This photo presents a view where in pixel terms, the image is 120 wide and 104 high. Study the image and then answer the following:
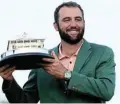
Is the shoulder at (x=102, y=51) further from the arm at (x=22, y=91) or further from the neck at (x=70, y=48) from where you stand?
the arm at (x=22, y=91)

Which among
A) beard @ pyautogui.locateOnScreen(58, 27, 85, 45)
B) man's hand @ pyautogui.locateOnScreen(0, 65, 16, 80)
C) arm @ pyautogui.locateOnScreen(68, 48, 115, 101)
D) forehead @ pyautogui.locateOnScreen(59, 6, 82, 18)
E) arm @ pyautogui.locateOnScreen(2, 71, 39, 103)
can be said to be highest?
forehead @ pyautogui.locateOnScreen(59, 6, 82, 18)

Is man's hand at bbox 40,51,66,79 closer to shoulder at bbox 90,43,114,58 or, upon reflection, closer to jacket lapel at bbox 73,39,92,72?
jacket lapel at bbox 73,39,92,72

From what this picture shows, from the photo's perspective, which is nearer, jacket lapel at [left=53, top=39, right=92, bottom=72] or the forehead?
jacket lapel at [left=53, top=39, right=92, bottom=72]

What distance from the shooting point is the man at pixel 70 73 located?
461cm

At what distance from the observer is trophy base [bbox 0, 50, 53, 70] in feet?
14.7

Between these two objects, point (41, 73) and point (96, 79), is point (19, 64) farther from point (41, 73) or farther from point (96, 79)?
Answer: point (96, 79)

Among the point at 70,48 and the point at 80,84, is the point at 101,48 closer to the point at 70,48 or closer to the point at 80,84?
the point at 70,48

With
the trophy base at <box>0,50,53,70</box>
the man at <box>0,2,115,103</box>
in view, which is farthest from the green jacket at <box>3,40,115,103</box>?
the trophy base at <box>0,50,53,70</box>

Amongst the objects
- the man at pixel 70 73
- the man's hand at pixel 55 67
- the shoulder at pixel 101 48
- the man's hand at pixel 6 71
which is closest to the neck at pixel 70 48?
the man at pixel 70 73

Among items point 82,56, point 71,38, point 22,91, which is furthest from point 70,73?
point 22,91

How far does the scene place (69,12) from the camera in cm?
506

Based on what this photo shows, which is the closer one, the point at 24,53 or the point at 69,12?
the point at 24,53

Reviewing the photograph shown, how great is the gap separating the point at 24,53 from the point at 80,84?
632mm

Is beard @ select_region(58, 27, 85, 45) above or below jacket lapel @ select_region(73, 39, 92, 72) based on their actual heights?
above
